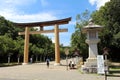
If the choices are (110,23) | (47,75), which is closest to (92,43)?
(47,75)

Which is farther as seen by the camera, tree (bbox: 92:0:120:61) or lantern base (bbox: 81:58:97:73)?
tree (bbox: 92:0:120:61)

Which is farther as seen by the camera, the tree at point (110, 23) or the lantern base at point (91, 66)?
the tree at point (110, 23)

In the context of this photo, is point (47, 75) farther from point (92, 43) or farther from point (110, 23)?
point (110, 23)

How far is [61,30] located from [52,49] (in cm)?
5292

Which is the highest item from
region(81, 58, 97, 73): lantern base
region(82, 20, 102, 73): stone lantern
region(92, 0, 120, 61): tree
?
region(92, 0, 120, 61): tree

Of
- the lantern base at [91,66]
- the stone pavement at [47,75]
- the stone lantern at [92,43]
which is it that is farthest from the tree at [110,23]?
the stone pavement at [47,75]

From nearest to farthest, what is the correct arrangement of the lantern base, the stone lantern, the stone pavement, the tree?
1. the stone pavement
2. the lantern base
3. the stone lantern
4. the tree

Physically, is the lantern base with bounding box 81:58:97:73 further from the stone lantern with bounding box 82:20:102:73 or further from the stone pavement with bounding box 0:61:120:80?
the stone pavement with bounding box 0:61:120:80

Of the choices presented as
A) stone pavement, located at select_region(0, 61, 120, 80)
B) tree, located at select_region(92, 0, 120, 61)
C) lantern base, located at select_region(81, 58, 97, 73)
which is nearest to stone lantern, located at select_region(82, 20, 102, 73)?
lantern base, located at select_region(81, 58, 97, 73)

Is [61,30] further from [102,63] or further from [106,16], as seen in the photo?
[102,63]

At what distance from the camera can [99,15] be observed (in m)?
51.1

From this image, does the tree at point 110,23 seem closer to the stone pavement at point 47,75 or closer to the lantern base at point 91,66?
the lantern base at point 91,66

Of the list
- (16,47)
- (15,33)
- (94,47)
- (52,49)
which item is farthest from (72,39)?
(52,49)

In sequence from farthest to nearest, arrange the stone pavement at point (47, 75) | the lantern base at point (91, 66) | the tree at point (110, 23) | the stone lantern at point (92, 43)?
the tree at point (110, 23) → the stone lantern at point (92, 43) → the lantern base at point (91, 66) → the stone pavement at point (47, 75)
